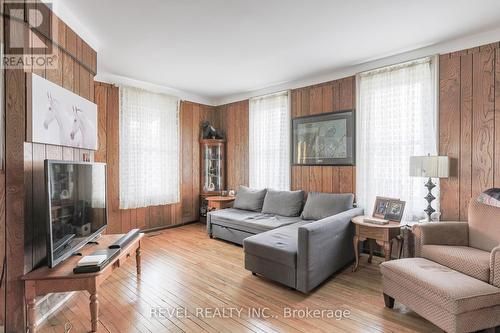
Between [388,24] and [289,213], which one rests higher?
[388,24]

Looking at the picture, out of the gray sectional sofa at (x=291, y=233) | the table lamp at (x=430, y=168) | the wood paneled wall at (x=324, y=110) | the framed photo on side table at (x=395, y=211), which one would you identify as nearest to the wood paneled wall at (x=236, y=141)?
the gray sectional sofa at (x=291, y=233)

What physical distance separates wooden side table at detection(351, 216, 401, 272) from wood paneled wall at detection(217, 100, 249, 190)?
101 inches

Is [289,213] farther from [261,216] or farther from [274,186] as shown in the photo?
[274,186]

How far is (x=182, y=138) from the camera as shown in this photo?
197 inches

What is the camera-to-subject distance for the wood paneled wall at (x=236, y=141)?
5090mm

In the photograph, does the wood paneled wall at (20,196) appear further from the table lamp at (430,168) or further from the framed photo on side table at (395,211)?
the table lamp at (430,168)

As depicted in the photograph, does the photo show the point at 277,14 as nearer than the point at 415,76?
Yes

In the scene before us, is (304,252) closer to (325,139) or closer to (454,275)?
(454,275)

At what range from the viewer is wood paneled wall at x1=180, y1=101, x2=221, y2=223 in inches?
199

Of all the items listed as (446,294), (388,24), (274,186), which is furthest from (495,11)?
(274,186)

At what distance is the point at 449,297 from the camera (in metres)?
1.69

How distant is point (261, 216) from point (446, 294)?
2525 mm

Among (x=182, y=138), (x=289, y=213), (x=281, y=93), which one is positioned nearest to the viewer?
(x=289, y=213)

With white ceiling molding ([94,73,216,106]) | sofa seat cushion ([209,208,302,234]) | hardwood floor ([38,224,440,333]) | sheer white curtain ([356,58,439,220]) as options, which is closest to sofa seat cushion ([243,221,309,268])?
hardwood floor ([38,224,440,333])
